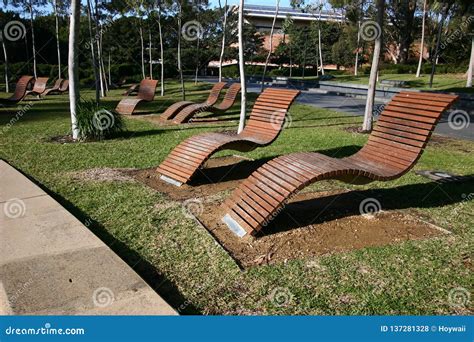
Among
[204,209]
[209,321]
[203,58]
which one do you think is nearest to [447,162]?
[204,209]

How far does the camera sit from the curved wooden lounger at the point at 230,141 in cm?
623

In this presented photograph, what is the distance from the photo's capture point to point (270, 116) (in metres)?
7.51

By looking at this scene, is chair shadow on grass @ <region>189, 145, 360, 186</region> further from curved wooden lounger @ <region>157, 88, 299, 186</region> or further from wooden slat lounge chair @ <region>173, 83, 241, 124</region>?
wooden slat lounge chair @ <region>173, 83, 241, 124</region>

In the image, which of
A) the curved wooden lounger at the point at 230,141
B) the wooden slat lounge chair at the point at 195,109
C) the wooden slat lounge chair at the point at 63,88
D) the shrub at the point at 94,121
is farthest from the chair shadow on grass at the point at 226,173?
the wooden slat lounge chair at the point at 63,88

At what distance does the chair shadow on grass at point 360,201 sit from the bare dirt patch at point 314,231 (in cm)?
1

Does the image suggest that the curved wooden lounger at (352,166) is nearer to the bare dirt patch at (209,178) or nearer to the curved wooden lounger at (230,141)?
the bare dirt patch at (209,178)

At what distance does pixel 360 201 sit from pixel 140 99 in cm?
1105

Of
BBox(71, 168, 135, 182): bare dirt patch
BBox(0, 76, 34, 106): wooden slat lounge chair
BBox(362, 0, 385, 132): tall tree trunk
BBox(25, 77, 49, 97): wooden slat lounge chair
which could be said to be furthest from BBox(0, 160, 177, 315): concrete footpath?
BBox(25, 77, 49, 97): wooden slat lounge chair

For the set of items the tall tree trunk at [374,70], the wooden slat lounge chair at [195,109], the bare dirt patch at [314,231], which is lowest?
the bare dirt patch at [314,231]

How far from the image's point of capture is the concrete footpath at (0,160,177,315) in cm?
300

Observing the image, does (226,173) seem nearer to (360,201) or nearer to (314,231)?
(360,201)


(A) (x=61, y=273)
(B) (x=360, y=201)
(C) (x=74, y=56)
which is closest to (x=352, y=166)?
(B) (x=360, y=201)

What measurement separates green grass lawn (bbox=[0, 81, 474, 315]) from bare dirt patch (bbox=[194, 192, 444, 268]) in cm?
16

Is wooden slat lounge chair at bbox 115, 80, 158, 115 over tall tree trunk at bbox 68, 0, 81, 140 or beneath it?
beneath
